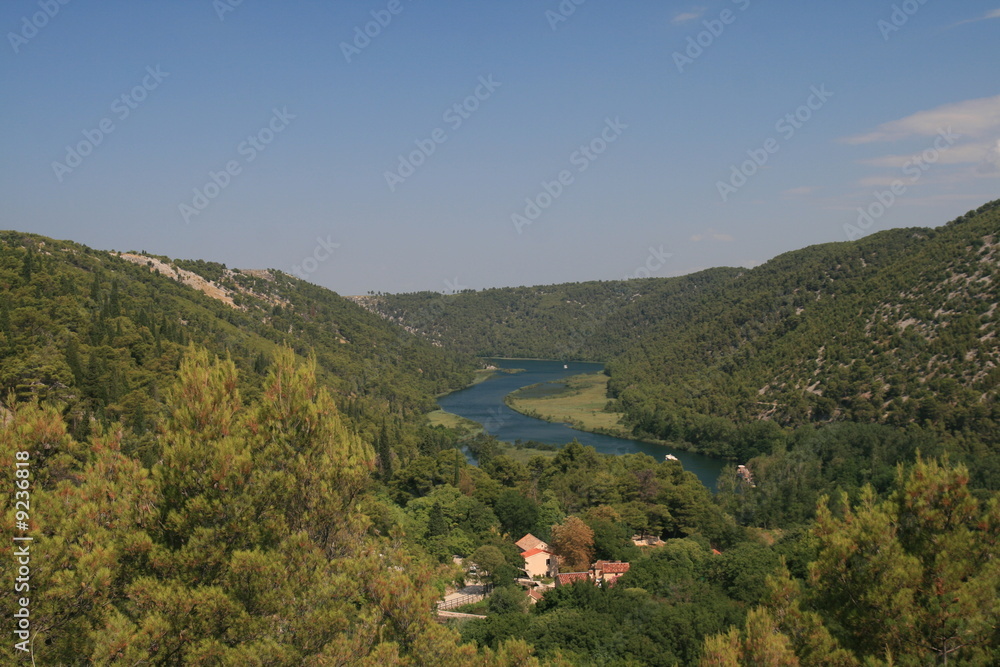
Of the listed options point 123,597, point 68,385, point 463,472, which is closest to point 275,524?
point 123,597

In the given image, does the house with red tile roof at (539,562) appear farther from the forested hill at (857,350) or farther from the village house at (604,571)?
the forested hill at (857,350)

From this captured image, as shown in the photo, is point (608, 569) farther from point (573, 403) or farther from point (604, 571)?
point (573, 403)

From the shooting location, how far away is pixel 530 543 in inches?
1358

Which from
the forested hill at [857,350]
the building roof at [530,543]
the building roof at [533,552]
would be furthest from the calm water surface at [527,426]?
the building roof at [533,552]

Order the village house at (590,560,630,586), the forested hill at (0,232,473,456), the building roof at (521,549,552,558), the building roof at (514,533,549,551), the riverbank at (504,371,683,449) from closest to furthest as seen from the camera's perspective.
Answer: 1. the village house at (590,560,630,586)
2. the building roof at (521,549,552,558)
3. the forested hill at (0,232,473,456)
4. the building roof at (514,533,549,551)
5. the riverbank at (504,371,683,449)

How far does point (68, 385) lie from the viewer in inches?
1296

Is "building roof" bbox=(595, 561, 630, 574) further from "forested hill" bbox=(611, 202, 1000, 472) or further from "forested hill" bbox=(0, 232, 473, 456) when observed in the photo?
"forested hill" bbox=(611, 202, 1000, 472)

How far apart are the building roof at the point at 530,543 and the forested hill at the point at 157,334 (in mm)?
15948

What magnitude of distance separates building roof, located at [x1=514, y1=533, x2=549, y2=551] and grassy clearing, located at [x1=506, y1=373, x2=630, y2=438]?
4573 cm

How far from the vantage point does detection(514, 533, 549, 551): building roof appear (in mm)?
33969

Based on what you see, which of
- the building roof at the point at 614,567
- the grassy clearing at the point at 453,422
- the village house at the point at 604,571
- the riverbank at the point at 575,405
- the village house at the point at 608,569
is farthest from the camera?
the riverbank at the point at 575,405

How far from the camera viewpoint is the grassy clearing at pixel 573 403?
85.6 metres

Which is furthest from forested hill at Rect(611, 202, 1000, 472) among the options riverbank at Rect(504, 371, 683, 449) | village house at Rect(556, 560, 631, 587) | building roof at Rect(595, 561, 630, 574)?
village house at Rect(556, 560, 631, 587)

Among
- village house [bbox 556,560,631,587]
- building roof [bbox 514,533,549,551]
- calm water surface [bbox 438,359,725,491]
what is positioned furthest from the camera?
calm water surface [bbox 438,359,725,491]
